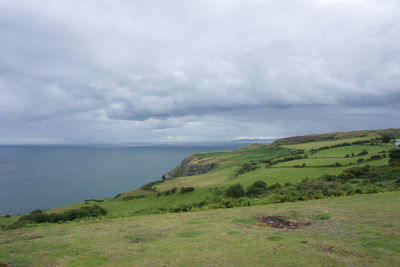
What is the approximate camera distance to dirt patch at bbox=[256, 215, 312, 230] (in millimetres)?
12477

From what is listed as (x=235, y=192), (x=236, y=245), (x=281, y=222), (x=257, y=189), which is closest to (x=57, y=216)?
(x=235, y=192)

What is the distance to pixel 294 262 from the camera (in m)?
7.57

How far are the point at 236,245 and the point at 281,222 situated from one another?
5.11 meters

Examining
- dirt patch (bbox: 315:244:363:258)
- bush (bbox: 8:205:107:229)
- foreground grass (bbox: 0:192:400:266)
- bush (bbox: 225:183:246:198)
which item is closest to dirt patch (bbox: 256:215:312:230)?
foreground grass (bbox: 0:192:400:266)

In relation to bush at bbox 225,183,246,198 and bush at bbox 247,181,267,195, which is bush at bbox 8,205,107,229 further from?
bush at bbox 247,181,267,195

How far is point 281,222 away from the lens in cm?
1343

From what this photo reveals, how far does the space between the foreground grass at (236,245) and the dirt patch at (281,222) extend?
2.20ft

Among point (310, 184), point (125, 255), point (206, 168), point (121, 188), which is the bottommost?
point (121, 188)

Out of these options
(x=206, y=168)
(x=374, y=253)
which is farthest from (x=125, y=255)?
(x=206, y=168)

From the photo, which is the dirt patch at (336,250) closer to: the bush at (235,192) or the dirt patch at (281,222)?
the dirt patch at (281,222)

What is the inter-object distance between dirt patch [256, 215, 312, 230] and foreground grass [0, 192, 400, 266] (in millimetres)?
672

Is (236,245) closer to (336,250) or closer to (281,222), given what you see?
(336,250)

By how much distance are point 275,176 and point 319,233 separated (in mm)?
45119

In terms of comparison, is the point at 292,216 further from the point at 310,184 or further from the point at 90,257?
the point at 310,184
